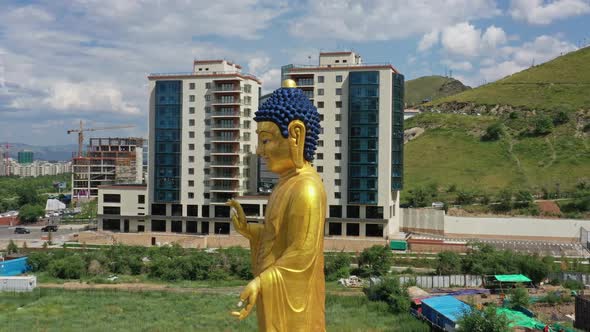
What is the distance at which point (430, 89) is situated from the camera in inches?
7357

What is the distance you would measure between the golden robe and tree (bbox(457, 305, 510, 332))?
11.3 m

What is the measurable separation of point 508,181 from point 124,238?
3718 cm

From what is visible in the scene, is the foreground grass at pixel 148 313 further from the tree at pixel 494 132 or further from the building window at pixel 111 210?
the tree at pixel 494 132

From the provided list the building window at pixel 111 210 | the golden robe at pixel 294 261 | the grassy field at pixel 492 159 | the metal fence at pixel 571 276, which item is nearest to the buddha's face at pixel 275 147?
the golden robe at pixel 294 261

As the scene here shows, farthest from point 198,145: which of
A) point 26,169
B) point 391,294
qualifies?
point 26,169

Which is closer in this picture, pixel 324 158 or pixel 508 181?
pixel 324 158

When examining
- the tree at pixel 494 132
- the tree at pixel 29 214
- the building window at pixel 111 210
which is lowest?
the tree at pixel 29 214

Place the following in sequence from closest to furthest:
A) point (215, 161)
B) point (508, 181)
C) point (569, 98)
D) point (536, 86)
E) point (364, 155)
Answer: point (364, 155) → point (215, 161) → point (508, 181) → point (569, 98) → point (536, 86)

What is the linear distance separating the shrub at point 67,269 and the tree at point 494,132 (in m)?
51.1

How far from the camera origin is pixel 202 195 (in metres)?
45.8

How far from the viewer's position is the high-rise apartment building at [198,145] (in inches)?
1785

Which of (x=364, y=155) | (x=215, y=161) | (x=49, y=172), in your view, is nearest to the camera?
(x=364, y=155)

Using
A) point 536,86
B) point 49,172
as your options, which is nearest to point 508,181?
point 536,86

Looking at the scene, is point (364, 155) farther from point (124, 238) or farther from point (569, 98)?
point (569, 98)
